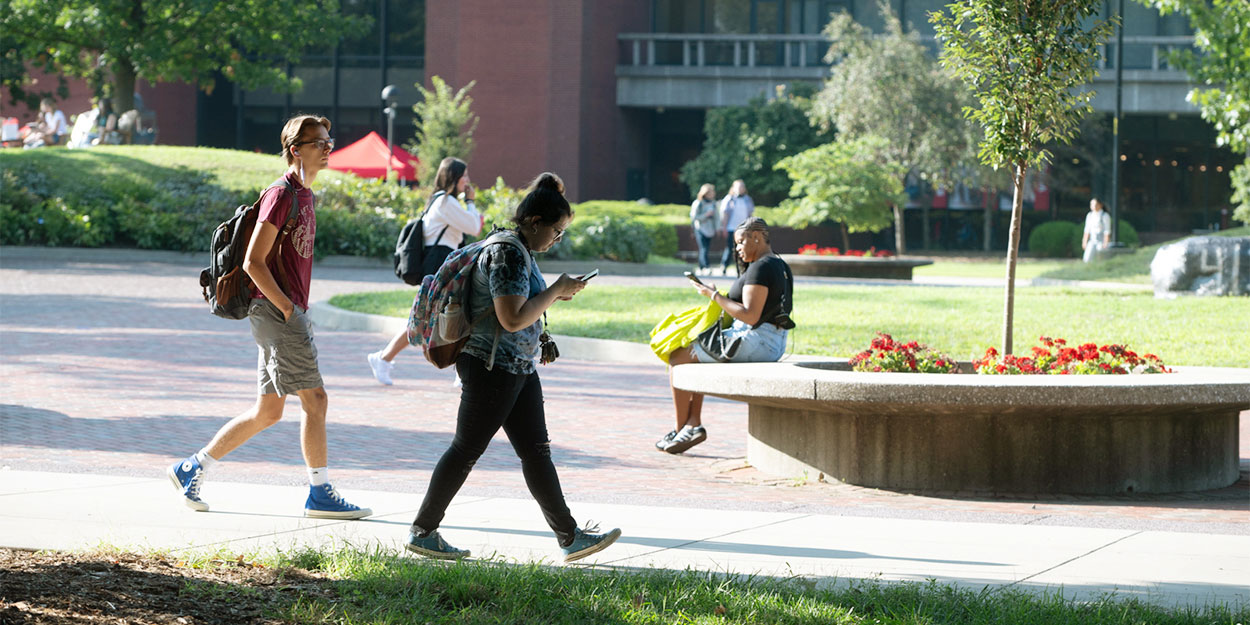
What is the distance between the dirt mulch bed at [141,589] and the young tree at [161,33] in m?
30.6

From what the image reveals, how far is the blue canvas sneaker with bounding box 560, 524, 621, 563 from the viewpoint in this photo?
19.3 feet

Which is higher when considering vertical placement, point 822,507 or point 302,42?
point 302,42

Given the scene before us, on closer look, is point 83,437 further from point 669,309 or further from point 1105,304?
point 1105,304

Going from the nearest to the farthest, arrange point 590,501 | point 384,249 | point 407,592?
point 407,592 → point 590,501 → point 384,249

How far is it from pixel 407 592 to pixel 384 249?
24475 millimetres

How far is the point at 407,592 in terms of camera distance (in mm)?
5074

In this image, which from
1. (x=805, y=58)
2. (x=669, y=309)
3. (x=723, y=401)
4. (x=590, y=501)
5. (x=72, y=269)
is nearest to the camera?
(x=590, y=501)

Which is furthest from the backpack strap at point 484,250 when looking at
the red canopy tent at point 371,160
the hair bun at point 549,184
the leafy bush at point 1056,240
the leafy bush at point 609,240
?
the leafy bush at point 1056,240

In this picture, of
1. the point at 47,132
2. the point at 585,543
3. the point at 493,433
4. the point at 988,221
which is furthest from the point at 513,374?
the point at 988,221

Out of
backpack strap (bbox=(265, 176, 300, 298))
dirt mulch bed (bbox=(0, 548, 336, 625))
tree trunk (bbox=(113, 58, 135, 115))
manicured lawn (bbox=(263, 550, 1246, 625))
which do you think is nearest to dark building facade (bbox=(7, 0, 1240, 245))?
tree trunk (bbox=(113, 58, 135, 115))

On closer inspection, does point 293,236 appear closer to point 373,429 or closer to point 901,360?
point 373,429

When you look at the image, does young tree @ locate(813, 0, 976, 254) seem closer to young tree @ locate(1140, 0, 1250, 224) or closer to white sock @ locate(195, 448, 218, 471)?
young tree @ locate(1140, 0, 1250, 224)

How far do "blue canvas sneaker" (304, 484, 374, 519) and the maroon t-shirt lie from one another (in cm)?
85

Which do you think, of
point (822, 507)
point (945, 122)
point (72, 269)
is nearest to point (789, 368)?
point (822, 507)
